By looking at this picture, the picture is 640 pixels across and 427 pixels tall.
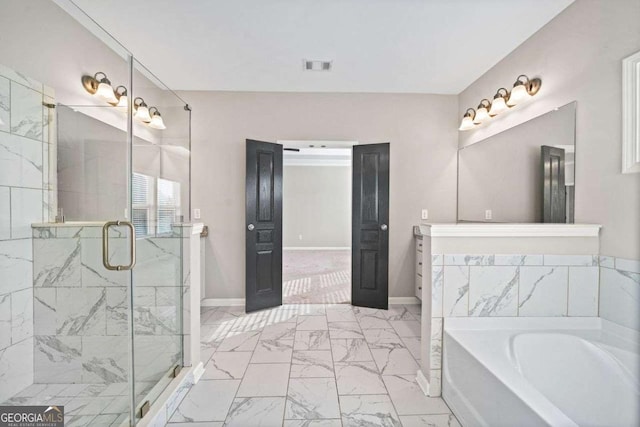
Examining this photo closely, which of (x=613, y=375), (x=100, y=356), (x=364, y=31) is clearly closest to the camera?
(x=613, y=375)

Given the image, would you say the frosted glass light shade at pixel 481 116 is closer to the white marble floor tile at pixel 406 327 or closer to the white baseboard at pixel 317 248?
the white marble floor tile at pixel 406 327

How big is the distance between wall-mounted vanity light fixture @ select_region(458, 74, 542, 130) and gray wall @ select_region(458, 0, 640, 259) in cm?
12

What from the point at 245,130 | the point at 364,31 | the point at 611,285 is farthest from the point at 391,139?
the point at 611,285

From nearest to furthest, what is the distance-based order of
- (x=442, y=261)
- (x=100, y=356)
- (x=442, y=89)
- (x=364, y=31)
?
(x=100, y=356) < (x=442, y=261) < (x=364, y=31) < (x=442, y=89)

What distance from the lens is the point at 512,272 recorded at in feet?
5.95

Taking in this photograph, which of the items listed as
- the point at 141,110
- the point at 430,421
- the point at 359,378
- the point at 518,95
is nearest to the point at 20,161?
the point at 141,110

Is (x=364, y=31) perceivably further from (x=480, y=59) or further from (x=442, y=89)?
(x=442, y=89)

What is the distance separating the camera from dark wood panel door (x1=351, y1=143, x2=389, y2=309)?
137 inches

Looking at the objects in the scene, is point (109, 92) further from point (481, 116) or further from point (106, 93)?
point (481, 116)

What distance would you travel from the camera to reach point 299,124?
3.61 metres

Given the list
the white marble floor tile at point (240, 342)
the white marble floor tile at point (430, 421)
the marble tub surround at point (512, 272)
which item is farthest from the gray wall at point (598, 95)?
the white marble floor tile at point (240, 342)

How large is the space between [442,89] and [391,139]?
81 centimetres

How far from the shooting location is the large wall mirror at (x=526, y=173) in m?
2.05

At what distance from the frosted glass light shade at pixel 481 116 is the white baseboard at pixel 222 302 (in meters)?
3.37
